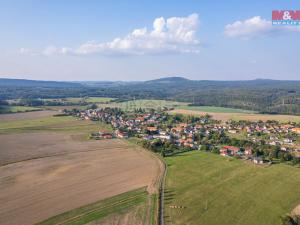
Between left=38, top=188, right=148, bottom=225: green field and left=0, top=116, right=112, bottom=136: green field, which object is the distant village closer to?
left=0, top=116, right=112, bottom=136: green field

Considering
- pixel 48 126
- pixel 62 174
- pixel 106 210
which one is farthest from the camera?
pixel 48 126

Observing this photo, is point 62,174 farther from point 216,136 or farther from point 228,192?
point 216,136

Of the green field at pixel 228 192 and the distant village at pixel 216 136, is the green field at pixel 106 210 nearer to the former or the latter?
the green field at pixel 228 192

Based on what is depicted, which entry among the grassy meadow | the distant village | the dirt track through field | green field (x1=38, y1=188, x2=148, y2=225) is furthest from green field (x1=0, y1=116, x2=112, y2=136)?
green field (x1=38, y1=188, x2=148, y2=225)

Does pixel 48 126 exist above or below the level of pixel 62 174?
above

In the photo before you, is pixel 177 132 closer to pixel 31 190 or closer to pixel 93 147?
pixel 93 147

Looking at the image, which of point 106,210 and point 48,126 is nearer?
point 106,210

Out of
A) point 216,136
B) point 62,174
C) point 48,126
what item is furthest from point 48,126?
point 216,136
